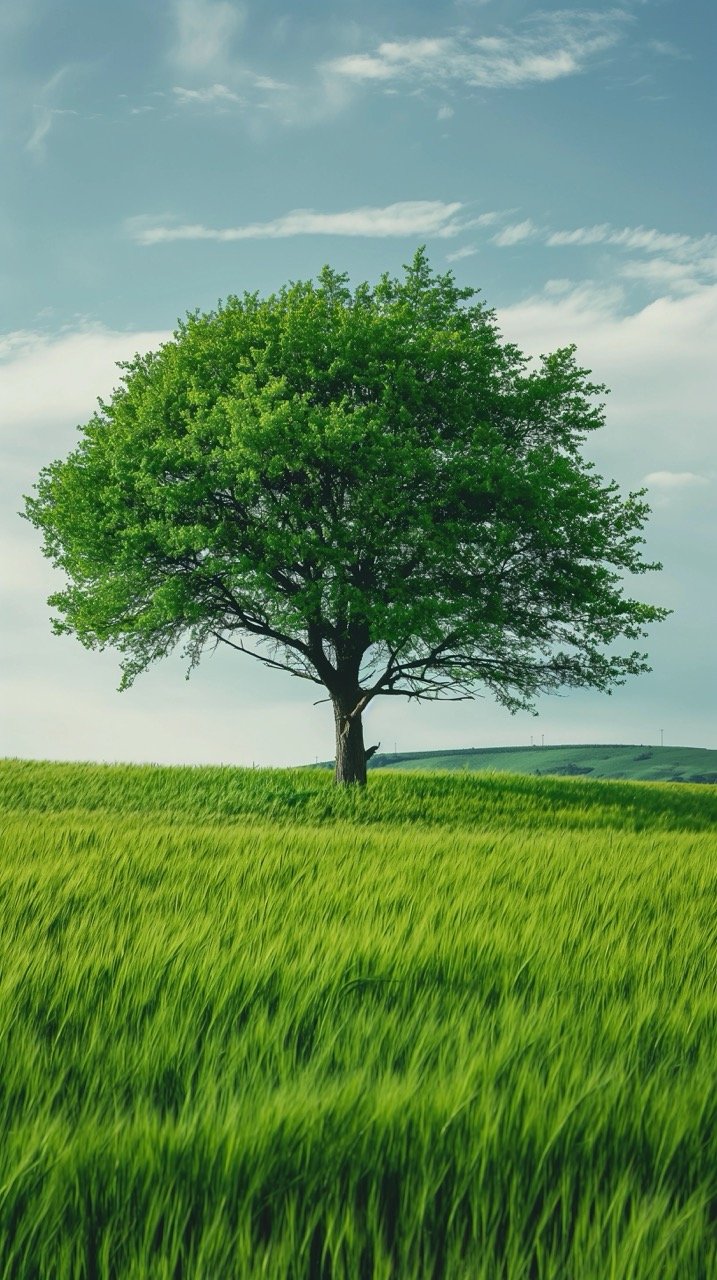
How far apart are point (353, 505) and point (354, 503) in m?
0.15

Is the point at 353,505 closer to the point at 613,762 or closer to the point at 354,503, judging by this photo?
the point at 354,503

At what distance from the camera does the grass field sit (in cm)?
241

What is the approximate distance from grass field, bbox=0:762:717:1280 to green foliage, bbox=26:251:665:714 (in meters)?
14.3

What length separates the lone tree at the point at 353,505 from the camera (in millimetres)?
21047

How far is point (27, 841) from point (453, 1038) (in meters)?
9.32

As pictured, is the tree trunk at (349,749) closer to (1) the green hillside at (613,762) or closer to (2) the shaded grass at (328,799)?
(2) the shaded grass at (328,799)

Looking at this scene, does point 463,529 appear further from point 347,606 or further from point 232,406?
point 232,406

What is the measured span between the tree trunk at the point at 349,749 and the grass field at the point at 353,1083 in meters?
16.8

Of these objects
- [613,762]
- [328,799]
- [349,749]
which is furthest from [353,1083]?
[613,762]

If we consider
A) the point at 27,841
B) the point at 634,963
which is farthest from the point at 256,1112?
the point at 27,841

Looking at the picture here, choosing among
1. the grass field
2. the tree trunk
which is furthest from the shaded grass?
the grass field

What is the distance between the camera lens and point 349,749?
2480 cm

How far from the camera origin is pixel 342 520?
73.3 feet

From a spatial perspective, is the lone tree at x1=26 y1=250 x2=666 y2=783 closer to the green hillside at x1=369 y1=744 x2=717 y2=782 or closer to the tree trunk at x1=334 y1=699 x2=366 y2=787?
the tree trunk at x1=334 y1=699 x2=366 y2=787
